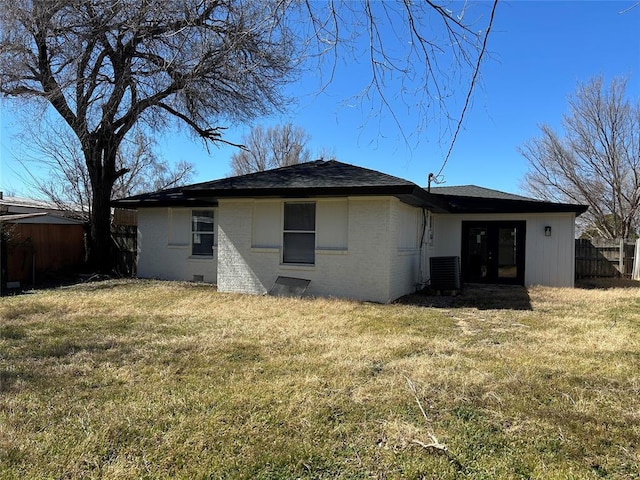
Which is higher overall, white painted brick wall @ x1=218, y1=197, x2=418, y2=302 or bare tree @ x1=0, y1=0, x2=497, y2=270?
bare tree @ x1=0, y1=0, x2=497, y2=270

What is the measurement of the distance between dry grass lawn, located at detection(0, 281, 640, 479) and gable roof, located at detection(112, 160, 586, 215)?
2907 mm

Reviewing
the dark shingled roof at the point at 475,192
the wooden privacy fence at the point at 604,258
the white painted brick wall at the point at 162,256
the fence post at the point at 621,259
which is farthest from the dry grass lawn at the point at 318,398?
the fence post at the point at 621,259

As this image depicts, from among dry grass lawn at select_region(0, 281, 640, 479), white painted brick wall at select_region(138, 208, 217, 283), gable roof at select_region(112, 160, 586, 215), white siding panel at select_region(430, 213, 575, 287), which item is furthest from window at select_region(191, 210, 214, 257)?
white siding panel at select_region(430, 213, 575, 287)

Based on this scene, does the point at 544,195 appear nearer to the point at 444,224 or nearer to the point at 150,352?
the point at 444,224

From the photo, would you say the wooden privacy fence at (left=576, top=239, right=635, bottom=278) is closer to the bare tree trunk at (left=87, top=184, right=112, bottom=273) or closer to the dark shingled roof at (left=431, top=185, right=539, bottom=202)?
the dark shingled roof at (left=431, top=185, right=539, bottom=202)

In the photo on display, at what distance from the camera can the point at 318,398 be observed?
3.93 m

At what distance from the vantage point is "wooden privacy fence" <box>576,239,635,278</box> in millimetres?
16172

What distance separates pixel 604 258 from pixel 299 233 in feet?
41.5

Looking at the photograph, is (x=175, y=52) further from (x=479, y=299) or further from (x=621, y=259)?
(x=621, y=259)

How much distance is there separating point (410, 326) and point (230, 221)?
5.75 m

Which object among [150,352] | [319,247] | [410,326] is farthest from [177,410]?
[319,247]

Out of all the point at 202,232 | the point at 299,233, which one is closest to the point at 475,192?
the point at 299,233

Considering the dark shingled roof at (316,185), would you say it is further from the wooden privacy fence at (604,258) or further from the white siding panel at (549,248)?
the wooden privacy fence at (604,258)

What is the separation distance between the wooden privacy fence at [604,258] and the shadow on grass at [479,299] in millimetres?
5534
